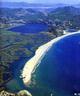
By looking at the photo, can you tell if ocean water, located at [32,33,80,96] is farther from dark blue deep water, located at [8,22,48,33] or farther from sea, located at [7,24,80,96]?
dark blue deep water, located at [8,22,48,33]

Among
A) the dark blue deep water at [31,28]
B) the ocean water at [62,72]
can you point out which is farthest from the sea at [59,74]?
the dark blue deep water at [31,28]

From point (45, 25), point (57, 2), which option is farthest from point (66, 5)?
point (45, 25)

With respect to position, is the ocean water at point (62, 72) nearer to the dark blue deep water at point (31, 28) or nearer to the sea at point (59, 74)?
the sea at point (59, 74)

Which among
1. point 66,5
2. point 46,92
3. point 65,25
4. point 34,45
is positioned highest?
point 66,5

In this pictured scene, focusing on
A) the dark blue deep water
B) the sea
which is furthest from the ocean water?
the dark blue deep water

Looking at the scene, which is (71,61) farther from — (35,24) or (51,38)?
(35,24)
